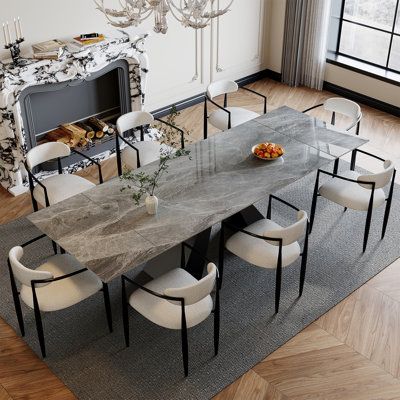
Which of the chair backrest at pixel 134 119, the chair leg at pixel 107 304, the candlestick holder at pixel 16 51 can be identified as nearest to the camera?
the chair leg at pixel 107 304

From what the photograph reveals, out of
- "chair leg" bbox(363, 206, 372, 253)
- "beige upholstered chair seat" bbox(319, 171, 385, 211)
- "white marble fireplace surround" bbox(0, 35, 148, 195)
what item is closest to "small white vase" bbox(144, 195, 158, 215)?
"beige upholstered chair seat" bbox(319, 171, 385, 211)

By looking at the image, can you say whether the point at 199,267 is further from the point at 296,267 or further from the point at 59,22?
the point at 59,22

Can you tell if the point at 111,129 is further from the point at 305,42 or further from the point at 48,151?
the point at 305,42

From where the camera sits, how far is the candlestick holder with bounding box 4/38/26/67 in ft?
18.1

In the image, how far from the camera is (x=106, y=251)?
4.13 metres

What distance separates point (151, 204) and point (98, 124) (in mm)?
2356

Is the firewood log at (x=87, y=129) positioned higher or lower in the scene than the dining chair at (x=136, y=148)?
lower

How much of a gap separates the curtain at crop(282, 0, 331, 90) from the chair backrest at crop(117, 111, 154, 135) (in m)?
2.84

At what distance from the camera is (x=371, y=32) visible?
7.59 metres

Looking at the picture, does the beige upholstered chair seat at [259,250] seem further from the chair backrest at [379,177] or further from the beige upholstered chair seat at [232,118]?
the beige upholstered chair seat at [232,118]

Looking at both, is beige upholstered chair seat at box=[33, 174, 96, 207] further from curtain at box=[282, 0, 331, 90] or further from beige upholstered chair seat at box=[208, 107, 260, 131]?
curtain at box=[282, 0, 331, 90]

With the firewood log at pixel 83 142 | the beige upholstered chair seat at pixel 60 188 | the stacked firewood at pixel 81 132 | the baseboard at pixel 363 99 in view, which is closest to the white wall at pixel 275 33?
the baseboard at pixel 363 99

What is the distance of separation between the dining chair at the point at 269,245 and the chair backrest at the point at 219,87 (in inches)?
75.7

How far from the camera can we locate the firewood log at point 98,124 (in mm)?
6516
